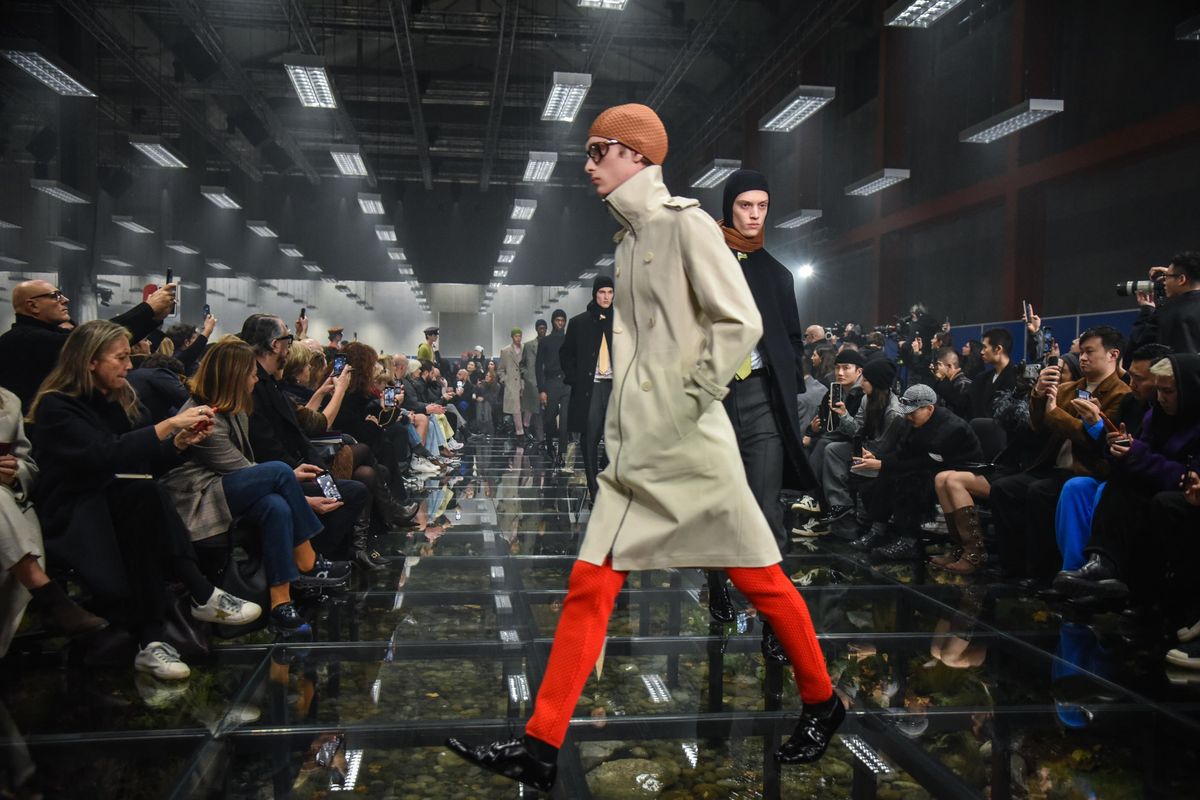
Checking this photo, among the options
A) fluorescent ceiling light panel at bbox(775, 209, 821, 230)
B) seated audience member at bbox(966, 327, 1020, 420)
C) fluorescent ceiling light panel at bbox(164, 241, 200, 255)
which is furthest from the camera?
fluorescent ceiling light panel at bbox(164, 241, 200, 255)

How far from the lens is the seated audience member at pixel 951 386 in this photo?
646cm

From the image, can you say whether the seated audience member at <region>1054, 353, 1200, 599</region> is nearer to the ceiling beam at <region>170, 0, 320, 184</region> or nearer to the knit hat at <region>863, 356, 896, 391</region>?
the knit hat at <region>863, 356, 896, 391</region>

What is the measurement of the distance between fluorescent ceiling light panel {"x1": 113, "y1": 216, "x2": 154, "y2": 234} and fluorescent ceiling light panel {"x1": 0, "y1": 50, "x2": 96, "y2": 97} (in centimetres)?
813

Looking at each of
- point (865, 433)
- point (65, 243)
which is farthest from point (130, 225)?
point (865, 433)

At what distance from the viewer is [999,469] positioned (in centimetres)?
506

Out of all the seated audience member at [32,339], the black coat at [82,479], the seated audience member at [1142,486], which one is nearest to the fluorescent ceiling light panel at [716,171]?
the seated audience member at [1142,486]

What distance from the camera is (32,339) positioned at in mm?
3820

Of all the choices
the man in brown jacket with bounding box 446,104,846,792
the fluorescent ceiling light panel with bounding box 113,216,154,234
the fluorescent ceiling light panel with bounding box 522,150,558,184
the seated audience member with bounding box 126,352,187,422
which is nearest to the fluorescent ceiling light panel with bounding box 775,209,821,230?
the fluorescent ceiling light panel with bounding box 522,150,558,184

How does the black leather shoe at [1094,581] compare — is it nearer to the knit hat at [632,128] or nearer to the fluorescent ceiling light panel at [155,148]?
the knit hat at [632,128]

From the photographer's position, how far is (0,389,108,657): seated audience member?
300cm

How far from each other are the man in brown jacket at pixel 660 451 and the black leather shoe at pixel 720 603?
1.34 metres

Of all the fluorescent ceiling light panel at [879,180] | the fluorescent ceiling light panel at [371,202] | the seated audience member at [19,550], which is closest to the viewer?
the seated audience member at [19,550]

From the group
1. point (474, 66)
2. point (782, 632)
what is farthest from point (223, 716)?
point (474, 66)

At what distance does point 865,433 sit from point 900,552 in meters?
0.94
